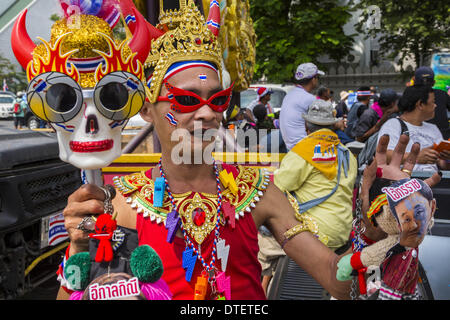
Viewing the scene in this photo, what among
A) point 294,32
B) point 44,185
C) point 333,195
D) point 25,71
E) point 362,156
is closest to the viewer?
point 25,71

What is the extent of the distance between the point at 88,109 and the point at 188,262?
720 millimetres

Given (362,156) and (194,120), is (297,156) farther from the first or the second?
(194,120)

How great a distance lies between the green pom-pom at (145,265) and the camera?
1.38 m

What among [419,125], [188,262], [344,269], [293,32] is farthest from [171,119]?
[293,32]

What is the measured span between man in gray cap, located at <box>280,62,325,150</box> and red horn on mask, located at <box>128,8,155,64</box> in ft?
12.0

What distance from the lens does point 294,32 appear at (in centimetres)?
1889

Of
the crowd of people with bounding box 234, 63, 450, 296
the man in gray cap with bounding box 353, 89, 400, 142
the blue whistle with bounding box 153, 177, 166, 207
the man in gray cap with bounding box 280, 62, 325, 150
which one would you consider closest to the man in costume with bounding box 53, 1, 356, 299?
the blue whistle with bounding box 153, 177, 166, 207

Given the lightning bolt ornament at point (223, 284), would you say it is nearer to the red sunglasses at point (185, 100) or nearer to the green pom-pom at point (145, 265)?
the green pom-pom at point (145, 265)

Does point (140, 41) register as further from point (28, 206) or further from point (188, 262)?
point (28, 206)

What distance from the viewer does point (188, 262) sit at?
174 centimetres

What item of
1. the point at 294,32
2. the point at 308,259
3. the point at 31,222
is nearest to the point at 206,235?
the point at 308,259

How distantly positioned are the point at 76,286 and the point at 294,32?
1882 centimetres

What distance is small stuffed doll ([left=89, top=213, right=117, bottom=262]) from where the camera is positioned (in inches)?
55.8

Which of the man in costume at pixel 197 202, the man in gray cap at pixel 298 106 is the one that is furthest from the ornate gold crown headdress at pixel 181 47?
the man in gray cap at pixel 298 106
